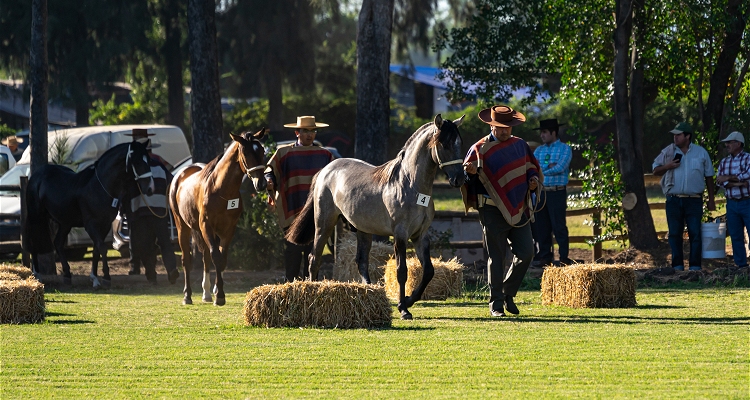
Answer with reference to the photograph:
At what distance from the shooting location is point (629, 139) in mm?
18109

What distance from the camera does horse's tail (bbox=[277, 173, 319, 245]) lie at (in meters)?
12.3

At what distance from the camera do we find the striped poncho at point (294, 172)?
42.9 ft

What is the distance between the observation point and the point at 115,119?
135ft

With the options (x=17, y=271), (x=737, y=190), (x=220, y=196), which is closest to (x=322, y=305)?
(x=220, y=196)

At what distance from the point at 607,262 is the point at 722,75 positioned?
3.84m

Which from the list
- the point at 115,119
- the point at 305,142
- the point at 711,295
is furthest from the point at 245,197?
→ the point at 115,119

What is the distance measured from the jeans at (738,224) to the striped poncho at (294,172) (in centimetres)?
621

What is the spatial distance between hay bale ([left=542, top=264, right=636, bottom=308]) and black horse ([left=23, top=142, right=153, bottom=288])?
7.13 metres

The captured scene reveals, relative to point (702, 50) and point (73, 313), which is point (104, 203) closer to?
point (73, 313)

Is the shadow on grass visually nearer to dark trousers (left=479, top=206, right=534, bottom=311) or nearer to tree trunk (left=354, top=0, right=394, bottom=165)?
dark trousers (left=479, top=206, right=534, bottom=311)

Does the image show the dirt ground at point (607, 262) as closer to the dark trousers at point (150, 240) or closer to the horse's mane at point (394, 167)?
the dark trousers at point (150, 240)

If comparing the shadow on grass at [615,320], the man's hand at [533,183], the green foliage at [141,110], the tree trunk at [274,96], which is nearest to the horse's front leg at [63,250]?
the shadow on grass at [615,320]

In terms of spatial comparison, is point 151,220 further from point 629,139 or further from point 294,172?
point 629,139

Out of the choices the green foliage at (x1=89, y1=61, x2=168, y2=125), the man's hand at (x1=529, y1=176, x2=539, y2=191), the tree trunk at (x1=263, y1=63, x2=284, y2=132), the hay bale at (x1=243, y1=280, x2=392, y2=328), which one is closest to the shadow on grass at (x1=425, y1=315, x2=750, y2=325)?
the hay bale at (x1=243, y1=280, x2=392, y2=328)
